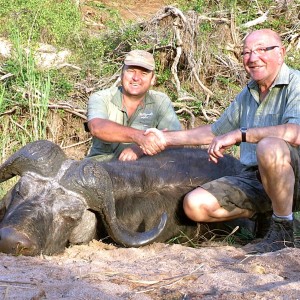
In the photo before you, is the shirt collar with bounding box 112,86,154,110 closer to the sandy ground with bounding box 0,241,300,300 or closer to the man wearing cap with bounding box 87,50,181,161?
the man wearing cap with bounding box 87,50,181,161

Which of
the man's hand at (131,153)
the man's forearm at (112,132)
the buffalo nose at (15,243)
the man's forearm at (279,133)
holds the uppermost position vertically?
the man's forearm at (279,133)

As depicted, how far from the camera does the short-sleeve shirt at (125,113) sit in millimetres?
6457

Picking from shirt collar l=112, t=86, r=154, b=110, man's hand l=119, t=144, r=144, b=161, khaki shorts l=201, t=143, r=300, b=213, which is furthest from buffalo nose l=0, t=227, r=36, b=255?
shirt collar l=112, t=86, r=154, b=110

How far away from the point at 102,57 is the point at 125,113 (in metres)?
4.53

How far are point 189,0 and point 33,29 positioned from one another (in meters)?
4.24

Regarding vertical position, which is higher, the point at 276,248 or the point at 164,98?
the point at 164,98

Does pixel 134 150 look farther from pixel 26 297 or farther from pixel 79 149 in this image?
pixel 79 149

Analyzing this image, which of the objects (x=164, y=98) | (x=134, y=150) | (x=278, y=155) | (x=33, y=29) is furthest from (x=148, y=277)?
(x=33, y=29)

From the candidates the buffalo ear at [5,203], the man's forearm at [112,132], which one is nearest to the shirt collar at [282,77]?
the man's forearm at [112,132]

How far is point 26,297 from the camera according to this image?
2.87 meters

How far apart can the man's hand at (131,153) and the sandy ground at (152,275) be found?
139 centimetres

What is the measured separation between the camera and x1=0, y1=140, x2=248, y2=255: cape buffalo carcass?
167 inches

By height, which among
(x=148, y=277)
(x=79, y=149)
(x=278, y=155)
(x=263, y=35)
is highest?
(x=263, y=35)

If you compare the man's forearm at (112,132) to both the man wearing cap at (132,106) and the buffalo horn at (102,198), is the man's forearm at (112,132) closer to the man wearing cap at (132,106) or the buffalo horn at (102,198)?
the man wearing cap at (132,106)
